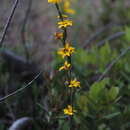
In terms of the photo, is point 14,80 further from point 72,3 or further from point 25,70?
point 72,3

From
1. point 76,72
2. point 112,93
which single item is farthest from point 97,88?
point 76,72

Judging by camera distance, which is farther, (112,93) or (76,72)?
(76,72)

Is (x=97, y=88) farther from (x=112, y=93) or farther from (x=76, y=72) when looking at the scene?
(x=76, y=72)

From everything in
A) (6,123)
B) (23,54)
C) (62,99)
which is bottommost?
(6,123)

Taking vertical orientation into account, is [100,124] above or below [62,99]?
below

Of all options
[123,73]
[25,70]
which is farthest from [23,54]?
[123,73]

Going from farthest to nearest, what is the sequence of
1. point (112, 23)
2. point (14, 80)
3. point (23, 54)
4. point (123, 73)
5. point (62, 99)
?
1. point (112, 23)
2. point (23, 54)
3. point (14, 80)
4. point (123, 73)
5. point (62, 99)

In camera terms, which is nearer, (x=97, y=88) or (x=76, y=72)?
(x=97, y=88)

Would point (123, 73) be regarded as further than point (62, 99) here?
Yes
